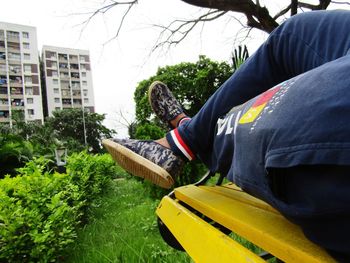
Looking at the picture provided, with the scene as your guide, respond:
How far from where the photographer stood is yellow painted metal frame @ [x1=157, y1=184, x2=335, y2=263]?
46cm

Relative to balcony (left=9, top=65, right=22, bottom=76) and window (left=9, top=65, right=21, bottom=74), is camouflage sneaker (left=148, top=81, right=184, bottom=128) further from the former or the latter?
window (left=9, top=65, right=21, bottom=74)

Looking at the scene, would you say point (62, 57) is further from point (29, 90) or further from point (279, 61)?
point (279, 61)

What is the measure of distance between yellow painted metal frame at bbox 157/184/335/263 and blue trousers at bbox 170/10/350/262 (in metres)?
0.03

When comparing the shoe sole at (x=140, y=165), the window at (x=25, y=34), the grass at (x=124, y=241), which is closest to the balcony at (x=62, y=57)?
the window at (x=25, y=34)

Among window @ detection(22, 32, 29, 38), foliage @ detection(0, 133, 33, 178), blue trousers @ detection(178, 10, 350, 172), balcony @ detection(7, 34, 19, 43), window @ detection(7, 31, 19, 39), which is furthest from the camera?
window @ detection(22, 32, 29, 38)

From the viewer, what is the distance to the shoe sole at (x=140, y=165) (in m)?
0.96

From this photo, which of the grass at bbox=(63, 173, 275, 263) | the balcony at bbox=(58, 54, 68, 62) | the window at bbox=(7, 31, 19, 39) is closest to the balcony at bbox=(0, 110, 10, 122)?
the window at bbox=(7, 31, 19, 39)

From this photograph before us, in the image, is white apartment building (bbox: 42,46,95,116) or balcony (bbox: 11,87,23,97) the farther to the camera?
white apartment building (bbox: 42,46,95,116)

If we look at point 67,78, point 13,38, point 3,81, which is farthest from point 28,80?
point 67,78

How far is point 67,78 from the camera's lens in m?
51.2

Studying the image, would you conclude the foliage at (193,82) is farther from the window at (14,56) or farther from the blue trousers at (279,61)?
the window at (14,56)

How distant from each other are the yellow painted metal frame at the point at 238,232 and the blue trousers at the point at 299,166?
34 millimetres

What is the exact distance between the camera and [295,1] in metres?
4.30

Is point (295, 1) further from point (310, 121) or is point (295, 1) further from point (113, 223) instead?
point (310, 121)
